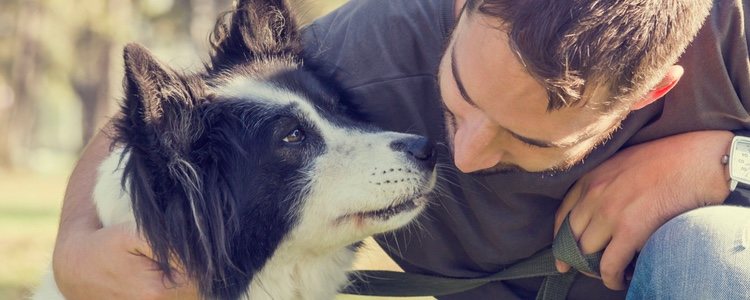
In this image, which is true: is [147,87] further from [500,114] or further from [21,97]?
[21,97]

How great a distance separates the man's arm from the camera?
2.38 meters

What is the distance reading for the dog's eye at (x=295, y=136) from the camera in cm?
254

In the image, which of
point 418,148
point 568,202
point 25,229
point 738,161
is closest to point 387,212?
point 418,148

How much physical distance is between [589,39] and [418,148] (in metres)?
0.63

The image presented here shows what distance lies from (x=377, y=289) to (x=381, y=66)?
0.72m

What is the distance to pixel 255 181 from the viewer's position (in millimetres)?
2480

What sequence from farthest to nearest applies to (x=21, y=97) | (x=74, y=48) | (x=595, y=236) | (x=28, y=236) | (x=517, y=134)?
(x=21, y=97)
(x=74, y=48)
(x=28, y=236)
(x=595, y=236)
(x=517, y=134)

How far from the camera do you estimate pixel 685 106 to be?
2.43 m

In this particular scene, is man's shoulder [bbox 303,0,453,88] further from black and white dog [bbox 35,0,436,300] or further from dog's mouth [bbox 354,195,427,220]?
dog's mouth [bbox 354,195,427,220]

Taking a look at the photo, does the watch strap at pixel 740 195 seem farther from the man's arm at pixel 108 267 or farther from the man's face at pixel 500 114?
the man's arm at pixel 108 267

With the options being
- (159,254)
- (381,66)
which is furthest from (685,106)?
(159,254)

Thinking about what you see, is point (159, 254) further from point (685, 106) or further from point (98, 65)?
point (98, 65)

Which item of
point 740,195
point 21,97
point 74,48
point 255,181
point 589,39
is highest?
point 589,39

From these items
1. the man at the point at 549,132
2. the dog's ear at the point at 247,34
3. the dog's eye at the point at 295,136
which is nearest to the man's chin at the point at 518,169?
the man at the point at 549,132
